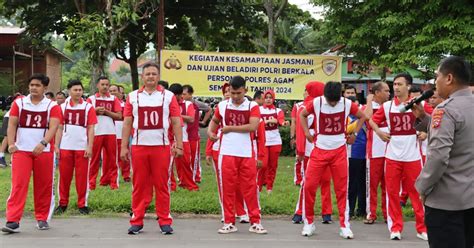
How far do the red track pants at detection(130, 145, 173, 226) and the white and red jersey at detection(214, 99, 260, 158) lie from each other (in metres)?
0.76

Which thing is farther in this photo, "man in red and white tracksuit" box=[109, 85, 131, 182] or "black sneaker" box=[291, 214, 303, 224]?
"man in red and white tracksuit" box=[109, 85, 131, 182]

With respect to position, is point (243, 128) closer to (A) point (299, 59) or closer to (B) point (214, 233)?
(B) point (214, 233)

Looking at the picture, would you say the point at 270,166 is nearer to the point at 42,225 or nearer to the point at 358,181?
the point at 358,181

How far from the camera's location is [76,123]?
8.54 m

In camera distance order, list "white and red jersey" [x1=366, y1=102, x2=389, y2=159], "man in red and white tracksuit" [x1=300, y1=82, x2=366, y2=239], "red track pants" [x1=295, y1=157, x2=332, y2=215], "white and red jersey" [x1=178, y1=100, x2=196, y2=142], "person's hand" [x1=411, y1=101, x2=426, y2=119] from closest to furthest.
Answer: "person's hand" [x1=411, y1=101, x2=426, y2=119] < "man in red and white tracksuit" [x1=300, y1=82, x2=366, y2=239] < "red track pants" [x1=295, y1=157, x2=332, y2=215] < "white and red jersey" [x1=366, y1=102, x2=389, y2=159] < "white and red jersey" [x1=178, y1=100, x2=196, y2=142]

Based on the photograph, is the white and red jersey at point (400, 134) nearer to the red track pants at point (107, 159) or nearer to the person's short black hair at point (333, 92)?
the person's short black hair at point (333, 92)

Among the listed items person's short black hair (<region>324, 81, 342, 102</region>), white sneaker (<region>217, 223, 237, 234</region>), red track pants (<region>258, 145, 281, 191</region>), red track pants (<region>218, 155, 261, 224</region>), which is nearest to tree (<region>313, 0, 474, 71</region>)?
red track pants (<region>258, 145, 281, 191</region>)

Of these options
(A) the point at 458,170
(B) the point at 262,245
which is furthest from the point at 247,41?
(A) the point at 458,170

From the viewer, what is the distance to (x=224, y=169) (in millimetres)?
7113

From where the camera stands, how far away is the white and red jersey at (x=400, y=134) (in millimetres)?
6980

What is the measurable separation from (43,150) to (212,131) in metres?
2.18

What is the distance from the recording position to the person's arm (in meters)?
3.93

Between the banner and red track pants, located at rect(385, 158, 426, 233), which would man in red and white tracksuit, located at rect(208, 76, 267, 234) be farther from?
the banner

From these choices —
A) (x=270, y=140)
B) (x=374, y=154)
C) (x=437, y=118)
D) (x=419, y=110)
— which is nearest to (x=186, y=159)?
(x=270, y=140)
